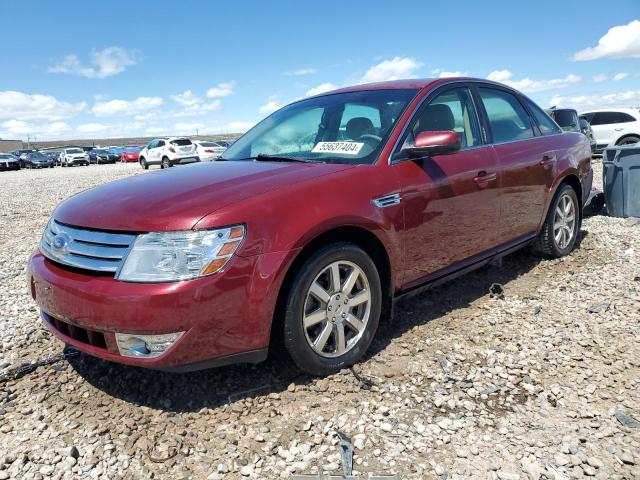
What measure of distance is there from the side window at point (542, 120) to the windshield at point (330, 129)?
1.79 m

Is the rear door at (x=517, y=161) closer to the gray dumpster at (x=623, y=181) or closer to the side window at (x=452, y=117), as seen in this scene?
the side window at (x=452, y=117)

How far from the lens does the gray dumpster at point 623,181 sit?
6.25 m

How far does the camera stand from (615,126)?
14.6m

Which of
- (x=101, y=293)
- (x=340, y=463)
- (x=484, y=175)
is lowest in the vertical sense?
(x=340, y=463)

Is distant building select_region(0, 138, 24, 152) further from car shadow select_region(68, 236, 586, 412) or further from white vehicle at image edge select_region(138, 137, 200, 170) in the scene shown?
car shadow select_region(68, 236, 586, 412)

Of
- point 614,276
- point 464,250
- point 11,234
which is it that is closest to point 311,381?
point 464,250

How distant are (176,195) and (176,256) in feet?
1.40

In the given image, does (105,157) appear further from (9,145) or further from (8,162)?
(9,145)

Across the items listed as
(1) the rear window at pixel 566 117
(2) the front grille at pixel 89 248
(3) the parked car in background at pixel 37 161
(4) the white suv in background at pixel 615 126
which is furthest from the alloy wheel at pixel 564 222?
(3) the parked car in background at pixel 37 161

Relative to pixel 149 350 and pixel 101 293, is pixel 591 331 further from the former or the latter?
pixel 101 293

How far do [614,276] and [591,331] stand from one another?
1.26 metres

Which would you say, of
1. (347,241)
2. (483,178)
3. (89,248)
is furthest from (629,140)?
(89,248)

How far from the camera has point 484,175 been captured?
143 inches

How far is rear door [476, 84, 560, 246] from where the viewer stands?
Answer: 3.92 meters
